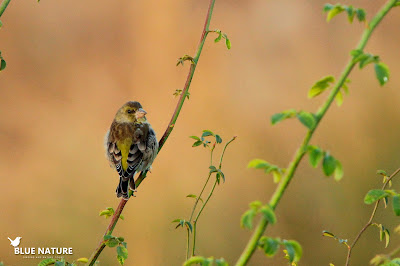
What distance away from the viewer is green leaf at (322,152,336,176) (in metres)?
0.45

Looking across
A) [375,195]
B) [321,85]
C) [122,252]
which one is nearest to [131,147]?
[122,252]

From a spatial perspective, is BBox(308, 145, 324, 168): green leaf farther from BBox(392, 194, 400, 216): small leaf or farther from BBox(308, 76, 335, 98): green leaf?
BBox(392, 194, 400, 216): small leaf

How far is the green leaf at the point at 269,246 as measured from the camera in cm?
46

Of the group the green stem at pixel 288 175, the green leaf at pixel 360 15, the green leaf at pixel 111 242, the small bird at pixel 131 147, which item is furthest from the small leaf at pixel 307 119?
the small bird at pixel 131 147

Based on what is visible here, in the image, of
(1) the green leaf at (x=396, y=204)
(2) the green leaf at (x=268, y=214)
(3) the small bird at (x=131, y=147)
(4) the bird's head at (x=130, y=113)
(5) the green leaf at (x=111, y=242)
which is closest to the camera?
(2) the green leaf at (x=268, y=214)

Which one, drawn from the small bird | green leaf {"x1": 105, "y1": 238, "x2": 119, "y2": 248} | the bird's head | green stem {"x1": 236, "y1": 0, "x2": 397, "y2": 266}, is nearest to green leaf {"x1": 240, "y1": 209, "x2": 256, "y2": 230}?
green stem {"x1": 236, "y1": 0, "x2": 397, "y2": 266}

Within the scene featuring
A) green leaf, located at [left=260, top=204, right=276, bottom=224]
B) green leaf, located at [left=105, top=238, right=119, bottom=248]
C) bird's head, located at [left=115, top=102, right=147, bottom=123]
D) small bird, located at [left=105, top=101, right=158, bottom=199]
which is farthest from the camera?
bird's head, located at [left=115, top=102, right=147, bottom=123]

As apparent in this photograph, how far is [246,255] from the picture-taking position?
0.45 meters

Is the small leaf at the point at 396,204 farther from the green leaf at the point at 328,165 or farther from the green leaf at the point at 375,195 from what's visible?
the green leaf at the point at 328,165

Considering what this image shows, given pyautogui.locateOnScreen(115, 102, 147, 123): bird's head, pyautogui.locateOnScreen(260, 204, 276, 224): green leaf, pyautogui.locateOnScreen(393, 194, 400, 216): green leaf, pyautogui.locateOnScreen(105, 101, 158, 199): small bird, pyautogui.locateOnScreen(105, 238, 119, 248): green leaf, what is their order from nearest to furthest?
1. pyautogui.locateOnScreen(260, 204, 276, 224): green leaf
2. pyautogui.locateOnScreen(393, 194, 400, 216): green leaf
3. pyautogui.locateOnScreen(105, 238, 119, 248): green leaf
4. pyautogui.locateOnScreen(105, 101, 158, 199): small bird
5. pyautogui.locateOnScreen(115, 102, 147, 123): bird's head

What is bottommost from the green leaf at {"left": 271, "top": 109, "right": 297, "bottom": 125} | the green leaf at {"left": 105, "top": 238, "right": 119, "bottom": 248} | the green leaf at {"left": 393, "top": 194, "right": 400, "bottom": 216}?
the green leaf at {"left": 393, "top": 194, "right": 400, "bottom": 216}

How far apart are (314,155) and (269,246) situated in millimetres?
79

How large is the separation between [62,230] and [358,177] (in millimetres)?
1414

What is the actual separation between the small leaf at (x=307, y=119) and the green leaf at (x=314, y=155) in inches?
0.7
